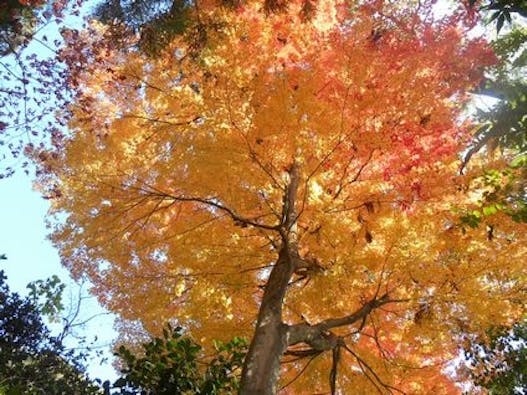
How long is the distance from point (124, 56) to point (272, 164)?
311cm

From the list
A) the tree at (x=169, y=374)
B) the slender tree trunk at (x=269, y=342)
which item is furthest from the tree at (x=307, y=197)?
the tree at (x=169, y=374)

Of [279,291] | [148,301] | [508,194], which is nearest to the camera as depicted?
[508,194]

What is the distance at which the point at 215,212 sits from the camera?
24.3 ft

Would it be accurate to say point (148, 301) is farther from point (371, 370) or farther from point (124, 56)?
point (124, 56)

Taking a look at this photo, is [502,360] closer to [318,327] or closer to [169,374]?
[318,327]

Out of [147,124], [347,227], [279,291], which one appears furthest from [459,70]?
[147,124]

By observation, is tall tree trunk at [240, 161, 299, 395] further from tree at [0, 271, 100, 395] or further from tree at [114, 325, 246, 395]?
tree at [0, 271, 100, 395]

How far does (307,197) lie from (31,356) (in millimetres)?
4764

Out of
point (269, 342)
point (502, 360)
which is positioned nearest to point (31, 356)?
point (269, 342)

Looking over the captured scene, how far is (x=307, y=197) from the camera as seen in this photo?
257 inches

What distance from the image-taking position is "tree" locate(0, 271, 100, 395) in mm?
7051

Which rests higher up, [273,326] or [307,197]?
[307,197]

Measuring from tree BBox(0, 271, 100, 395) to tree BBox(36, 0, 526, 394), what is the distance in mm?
1310

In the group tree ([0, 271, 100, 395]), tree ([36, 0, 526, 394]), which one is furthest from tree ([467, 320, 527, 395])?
tree ([0, 271, 100, 395])
